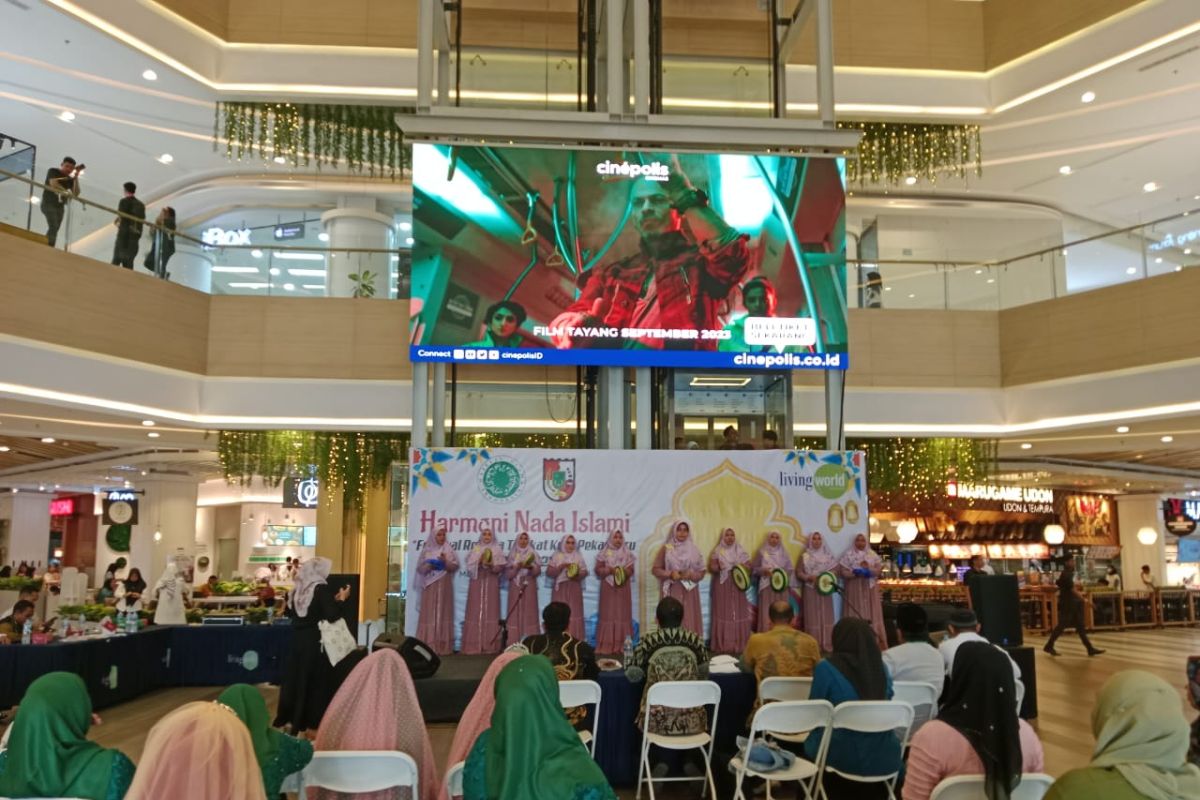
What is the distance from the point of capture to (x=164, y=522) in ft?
69.1

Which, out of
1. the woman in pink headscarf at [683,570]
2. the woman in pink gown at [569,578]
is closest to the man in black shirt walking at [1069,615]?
the woman in pink headscarf at [683,570]

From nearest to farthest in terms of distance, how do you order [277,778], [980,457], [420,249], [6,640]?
1. [277,778]
2. [6,640]
3. [420,249]
4. [980,457]

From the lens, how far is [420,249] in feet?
31.2

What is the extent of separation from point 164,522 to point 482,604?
1431cm

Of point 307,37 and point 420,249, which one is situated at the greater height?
point 307,37

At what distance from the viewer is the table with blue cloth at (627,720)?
639 centimetres

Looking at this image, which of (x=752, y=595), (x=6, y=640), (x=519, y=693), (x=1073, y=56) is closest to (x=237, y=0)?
(x=6, y=640)

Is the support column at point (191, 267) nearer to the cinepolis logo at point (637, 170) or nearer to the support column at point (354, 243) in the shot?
the support column at point (354, 243)

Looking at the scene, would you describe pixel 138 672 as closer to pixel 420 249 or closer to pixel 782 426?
pixel 420 249

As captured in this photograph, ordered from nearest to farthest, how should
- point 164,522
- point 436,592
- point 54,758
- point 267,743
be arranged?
point 54,758, point 267,743, point 436,592, point 164,522

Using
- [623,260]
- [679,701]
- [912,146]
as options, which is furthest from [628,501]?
[912,146]

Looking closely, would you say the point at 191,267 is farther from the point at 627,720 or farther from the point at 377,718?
the point at 377,718

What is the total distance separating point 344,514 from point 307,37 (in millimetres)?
7784

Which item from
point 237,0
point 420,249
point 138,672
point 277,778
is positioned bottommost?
point 138,672
